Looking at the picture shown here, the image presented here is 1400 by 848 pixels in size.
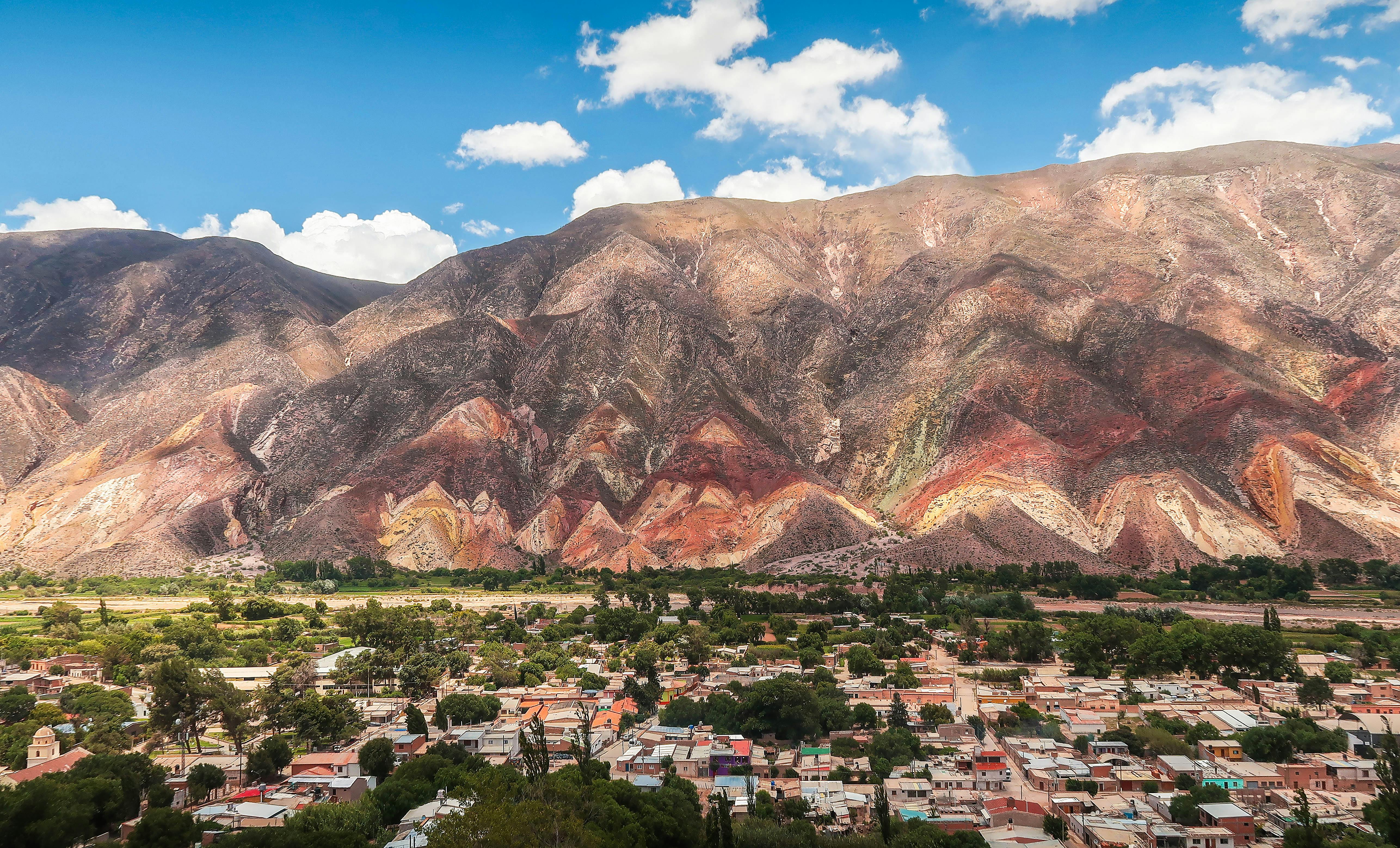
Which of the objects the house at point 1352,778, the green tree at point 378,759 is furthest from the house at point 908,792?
the green tree at point 378,759

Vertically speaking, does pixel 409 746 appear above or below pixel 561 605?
below

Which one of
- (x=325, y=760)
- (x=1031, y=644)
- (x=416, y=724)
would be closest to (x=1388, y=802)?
(x=1031, y=644)

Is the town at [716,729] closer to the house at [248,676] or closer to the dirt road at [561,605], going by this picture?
the house at [248,676]

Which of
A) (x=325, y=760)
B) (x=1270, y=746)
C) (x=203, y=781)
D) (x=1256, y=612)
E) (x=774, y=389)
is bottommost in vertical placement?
(x=1256, y=612)

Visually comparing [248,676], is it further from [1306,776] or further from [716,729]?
[1306,776]

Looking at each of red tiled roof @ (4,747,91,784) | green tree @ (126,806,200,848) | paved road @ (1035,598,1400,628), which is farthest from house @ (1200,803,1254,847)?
red tiled roof @ (4,747,91,784)

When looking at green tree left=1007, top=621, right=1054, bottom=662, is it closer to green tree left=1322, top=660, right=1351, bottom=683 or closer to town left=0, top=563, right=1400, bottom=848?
town left=0, top=563, right=1400, bottom=848

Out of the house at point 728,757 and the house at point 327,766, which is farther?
the house at point 728,757
